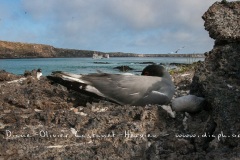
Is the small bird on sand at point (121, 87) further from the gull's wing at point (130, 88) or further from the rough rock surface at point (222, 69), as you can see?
the rough rock surface at point (222, 69)

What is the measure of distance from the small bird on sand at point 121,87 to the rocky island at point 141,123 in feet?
0.56

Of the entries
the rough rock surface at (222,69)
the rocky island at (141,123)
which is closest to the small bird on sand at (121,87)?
the rocky island at (141,123)

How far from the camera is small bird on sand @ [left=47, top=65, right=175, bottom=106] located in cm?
521

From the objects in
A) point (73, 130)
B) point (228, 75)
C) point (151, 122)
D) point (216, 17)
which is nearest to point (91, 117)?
point (73, 130)

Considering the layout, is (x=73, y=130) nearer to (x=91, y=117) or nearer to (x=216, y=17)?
(x=91, y=117)

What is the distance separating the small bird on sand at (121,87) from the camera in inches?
205

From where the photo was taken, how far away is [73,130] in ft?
13.0

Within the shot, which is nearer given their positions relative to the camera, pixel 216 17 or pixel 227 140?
pixel 227 140

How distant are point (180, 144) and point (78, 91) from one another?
212 cm

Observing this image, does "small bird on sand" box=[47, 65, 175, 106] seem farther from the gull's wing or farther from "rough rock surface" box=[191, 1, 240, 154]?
"rough rock surface" box=[191, 1, 240, 154]

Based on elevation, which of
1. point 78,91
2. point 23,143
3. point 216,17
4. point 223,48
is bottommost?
point 23,143

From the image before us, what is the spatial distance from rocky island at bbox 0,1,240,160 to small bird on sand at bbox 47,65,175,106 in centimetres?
17

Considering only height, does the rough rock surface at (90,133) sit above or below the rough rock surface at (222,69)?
below

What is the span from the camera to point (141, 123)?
13.5 ft
